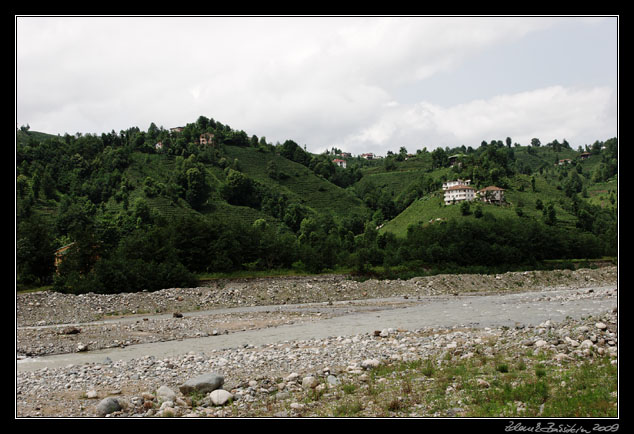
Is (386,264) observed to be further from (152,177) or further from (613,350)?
(152,177)

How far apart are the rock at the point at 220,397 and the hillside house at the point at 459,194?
293 feet

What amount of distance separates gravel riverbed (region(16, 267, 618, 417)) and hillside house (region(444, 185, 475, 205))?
64433 mm

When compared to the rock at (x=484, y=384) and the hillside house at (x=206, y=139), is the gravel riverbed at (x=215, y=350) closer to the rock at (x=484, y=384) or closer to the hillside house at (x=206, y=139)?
the rock at (x=484, y=384)

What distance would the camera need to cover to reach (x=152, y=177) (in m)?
93.2

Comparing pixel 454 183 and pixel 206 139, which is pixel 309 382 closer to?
pixel 454 183

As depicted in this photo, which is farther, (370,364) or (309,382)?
(370,364)

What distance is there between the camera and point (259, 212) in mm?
94688

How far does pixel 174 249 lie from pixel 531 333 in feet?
114

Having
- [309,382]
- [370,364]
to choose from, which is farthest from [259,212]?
[309,382]

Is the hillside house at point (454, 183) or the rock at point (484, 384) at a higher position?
the hillside house at point (454, 183)

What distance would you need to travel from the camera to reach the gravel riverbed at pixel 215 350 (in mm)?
9305

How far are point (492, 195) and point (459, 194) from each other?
21.4 ft

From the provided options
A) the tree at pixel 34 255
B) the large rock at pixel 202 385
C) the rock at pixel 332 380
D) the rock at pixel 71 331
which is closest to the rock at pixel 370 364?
the rock at pixel 332 380

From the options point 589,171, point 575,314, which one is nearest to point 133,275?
point 575,314
